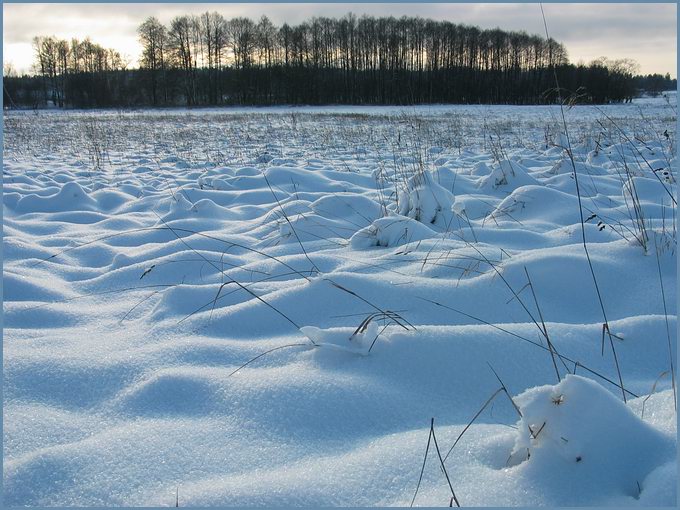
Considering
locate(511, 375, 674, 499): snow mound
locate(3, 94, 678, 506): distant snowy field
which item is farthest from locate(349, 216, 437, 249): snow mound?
locate(511, 375, 674, 499): snow mound

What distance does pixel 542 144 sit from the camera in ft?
25.8

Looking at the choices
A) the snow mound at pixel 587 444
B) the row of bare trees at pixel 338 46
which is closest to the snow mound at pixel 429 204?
the snow mound at pixel 587 444

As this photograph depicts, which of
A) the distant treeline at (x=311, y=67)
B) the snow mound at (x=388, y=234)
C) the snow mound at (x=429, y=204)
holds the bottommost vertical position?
the snow mound at (x=388, y=234)

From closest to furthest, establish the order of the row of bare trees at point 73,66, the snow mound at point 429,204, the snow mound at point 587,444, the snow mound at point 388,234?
1. the snow mound at point 587,444
2. the snow mound at point 388,234
3. the snow mound at point 429,204
4. the row of bare trees at point 73,66

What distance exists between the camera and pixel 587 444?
99cm

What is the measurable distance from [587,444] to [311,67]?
4614cm

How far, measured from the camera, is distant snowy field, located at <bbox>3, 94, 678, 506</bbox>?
1.00 metres

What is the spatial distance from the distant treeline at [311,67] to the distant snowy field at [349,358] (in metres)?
37.0

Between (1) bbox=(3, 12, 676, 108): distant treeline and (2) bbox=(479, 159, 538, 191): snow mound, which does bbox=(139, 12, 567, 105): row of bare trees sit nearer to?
(1) bbox=(3, 12, 676, 108): distant treeline

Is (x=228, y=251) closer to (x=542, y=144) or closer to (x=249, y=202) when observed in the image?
(x=249, y=202)

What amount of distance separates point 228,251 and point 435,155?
477 centimetres

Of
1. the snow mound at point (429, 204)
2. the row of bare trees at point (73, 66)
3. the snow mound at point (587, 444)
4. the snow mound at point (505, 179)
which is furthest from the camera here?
the row of bare trees at point (73, 66)

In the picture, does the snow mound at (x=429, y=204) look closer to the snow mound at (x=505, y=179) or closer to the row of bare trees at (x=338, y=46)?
the snow mound at (x=505, y=179)

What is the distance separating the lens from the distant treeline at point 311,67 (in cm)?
4016
